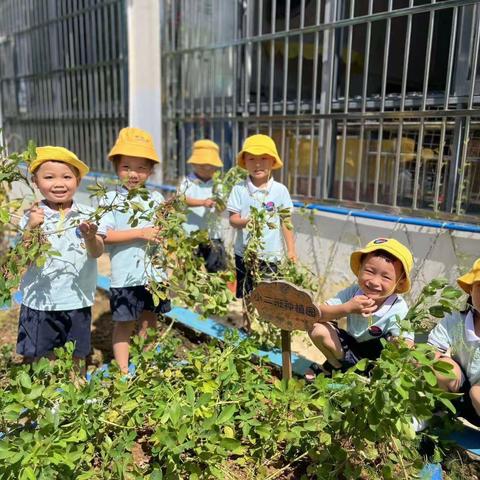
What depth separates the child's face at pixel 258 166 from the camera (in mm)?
3210

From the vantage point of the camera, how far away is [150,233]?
2.62 m

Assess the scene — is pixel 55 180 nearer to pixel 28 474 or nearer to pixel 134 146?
pixel 134 146

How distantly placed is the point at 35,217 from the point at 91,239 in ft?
0.90

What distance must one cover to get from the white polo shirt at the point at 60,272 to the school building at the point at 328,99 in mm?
2181

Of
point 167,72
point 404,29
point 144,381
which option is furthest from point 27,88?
point 144,381

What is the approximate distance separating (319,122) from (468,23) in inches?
55.4

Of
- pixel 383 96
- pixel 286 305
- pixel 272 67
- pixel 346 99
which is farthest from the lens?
pixel 272 67

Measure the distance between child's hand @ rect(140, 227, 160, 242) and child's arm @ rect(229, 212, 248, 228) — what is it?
69 centimetres

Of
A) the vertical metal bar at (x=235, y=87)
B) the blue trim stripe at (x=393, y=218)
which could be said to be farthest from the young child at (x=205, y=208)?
the vertical metal bar at (x=235, y=87)

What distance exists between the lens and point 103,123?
6859 millimetres

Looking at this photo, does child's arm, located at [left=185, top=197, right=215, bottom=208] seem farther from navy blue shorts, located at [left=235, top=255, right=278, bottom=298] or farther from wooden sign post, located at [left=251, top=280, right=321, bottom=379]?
wooden sign post, located at [left=251, top=280, right=321, bottom=379]

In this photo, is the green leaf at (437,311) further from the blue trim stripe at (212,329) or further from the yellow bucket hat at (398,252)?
the blue trim stripe at (212,329)

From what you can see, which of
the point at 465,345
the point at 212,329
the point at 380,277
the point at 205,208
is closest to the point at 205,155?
the point at 205,208

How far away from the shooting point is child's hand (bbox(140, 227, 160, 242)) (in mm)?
2547
